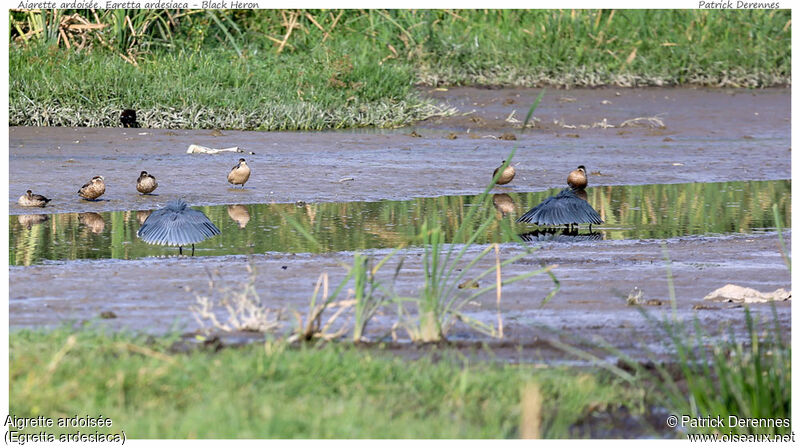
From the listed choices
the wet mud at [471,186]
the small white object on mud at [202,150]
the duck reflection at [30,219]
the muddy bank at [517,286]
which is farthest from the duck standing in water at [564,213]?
the small white object on mud at [202,150]

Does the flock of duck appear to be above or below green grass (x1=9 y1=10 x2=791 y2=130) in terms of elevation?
below

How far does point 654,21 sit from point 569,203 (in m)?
10.4

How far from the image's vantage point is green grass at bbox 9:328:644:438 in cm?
373

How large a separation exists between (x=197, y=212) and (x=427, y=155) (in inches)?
190

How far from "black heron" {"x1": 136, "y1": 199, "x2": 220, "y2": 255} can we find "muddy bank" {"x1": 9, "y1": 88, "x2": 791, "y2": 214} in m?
1.71

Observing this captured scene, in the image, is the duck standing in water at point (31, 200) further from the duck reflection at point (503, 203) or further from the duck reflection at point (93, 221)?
the duck reflection at point (503, 203)

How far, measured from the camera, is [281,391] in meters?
4.03

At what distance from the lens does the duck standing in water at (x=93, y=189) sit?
9137mm

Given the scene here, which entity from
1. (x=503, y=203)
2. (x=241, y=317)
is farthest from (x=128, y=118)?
(x=241, y=317)

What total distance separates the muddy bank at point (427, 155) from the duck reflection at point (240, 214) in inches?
10.2

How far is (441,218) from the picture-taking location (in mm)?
8961

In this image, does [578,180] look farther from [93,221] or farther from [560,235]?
[93,221]

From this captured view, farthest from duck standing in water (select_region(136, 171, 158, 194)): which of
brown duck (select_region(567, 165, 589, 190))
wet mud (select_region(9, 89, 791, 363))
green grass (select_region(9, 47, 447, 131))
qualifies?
green grass (select_region(9, 47, 447, 131))

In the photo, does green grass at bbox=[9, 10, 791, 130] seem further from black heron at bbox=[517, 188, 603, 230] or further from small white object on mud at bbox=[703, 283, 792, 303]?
small white object on mud at bbox=[703, 283, 792, 303]
